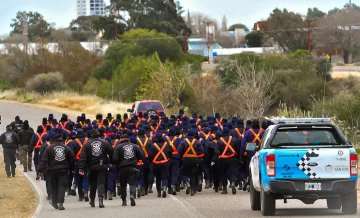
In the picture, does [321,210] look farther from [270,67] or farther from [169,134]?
[270,67]

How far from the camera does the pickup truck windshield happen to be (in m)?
16.9

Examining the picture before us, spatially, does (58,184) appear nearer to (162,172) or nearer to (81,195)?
(81,195)

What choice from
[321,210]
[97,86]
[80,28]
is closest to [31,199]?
[321,210]

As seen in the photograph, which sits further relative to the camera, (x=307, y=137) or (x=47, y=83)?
(x=47, y=83)

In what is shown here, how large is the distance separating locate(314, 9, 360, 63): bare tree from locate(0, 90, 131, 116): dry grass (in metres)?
41.0

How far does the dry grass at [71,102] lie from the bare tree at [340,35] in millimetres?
41020

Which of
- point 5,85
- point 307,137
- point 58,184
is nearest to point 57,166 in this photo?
point 58,184

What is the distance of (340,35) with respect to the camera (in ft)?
371

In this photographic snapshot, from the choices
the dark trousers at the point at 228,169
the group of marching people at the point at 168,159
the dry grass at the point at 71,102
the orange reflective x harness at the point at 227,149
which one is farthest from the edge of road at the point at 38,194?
the dry grass at the point at 71,102

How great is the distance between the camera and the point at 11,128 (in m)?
33.3

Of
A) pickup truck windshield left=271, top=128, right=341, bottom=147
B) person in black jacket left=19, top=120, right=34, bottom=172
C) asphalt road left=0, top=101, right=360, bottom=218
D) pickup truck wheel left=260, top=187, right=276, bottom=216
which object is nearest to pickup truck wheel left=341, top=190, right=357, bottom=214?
asphalt road left=0, top=101, right=360, bottom=218

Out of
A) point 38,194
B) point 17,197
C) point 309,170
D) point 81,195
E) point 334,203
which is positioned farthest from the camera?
point 38,194

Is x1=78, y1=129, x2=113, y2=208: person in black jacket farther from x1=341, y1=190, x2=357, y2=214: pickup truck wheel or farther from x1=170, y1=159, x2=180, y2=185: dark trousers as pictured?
x1=341, y1=190, x2=357, y2=214: pickup truck wheel

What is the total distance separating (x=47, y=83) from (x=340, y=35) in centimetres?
4196
